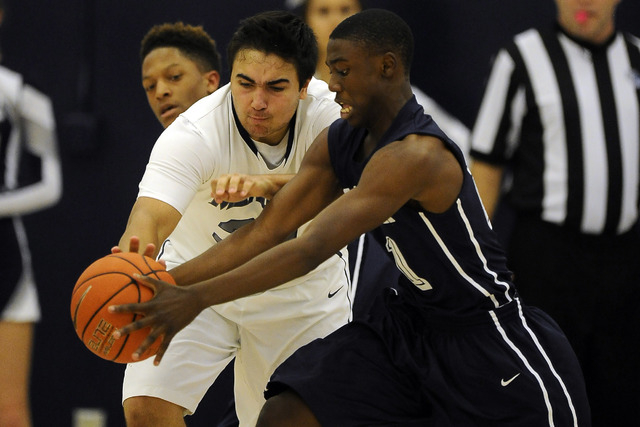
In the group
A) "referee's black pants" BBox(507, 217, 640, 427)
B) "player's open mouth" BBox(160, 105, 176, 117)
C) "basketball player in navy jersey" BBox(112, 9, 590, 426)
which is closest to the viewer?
"basketball player in navy jersey" BBox(112, 9, 590, 426)

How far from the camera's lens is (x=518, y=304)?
12.7 ft

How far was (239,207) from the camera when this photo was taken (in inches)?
173

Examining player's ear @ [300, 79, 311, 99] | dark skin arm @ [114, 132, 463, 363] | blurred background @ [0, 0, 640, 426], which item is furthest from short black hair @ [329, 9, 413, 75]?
blurred background @ [0, 0, 640, 426]

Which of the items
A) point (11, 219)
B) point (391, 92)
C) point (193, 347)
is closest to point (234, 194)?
point (391, 92)

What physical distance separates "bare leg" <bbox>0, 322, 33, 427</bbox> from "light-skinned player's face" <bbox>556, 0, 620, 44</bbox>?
→ 350 centimetres

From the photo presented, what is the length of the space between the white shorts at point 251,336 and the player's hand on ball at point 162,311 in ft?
3.55

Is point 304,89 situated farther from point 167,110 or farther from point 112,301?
point 112,301

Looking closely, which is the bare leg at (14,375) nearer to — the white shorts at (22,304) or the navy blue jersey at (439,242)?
the white shorts at (22,304)

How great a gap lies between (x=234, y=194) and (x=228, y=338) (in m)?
1.01

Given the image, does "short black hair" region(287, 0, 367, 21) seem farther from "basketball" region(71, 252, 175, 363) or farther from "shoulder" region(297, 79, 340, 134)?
"basketball" region(71, 252, 175, 363)

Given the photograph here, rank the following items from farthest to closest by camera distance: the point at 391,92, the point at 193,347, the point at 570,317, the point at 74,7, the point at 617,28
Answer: the point at 74,7 < the point at 617,28 < the point at 570,317 < the point at 193,347 < the point at 391,92

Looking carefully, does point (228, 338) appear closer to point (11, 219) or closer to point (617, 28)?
point (11, 219)

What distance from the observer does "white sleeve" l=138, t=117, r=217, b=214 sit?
4.02m

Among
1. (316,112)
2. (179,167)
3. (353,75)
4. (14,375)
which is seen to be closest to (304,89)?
(316,112)
